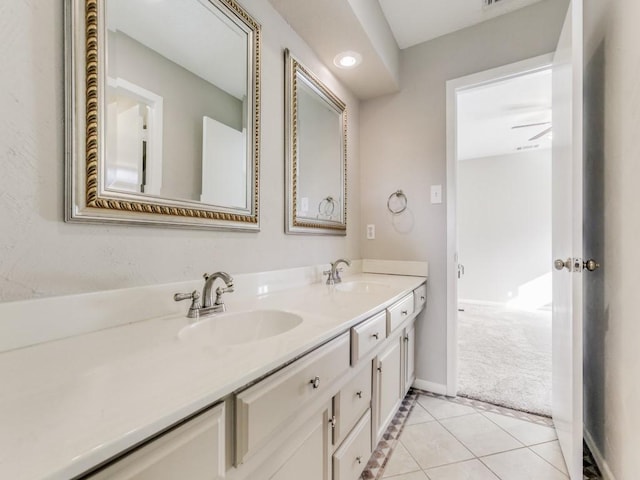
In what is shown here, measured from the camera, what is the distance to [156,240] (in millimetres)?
959

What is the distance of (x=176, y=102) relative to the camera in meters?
1.04

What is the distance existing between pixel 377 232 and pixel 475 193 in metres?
3.53

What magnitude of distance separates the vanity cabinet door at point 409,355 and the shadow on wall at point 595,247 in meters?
0.87

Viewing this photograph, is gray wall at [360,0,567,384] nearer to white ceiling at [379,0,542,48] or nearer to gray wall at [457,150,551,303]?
white ceiling at [379,0,542,48]

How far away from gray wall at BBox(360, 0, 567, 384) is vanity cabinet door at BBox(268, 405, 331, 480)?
1.34 metres

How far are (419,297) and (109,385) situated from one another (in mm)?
1681

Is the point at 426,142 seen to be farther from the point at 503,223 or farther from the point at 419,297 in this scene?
the point at 503,223

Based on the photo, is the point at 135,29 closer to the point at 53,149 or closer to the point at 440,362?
the point at 53,149

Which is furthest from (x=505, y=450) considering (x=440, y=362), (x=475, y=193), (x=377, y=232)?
(x=475, y=193)

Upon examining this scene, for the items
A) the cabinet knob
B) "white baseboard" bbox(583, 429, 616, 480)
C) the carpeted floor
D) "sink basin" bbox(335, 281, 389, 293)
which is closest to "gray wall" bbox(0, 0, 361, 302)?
the cabinet knob

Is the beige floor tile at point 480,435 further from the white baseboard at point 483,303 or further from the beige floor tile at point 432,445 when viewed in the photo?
the white baseboard at point 483,303

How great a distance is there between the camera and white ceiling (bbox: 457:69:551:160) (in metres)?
2.66

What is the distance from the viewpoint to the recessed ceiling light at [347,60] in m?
1.76

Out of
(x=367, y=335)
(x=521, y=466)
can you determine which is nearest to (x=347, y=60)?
(x=367, y=335)
